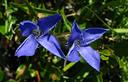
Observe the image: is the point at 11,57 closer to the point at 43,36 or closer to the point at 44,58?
the point at 44,58

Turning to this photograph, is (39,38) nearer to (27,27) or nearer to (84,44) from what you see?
(27,27)

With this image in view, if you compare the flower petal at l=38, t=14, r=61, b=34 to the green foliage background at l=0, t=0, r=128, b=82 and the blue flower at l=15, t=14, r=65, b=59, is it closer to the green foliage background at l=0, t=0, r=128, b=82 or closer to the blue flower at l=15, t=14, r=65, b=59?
the blue flower at l=15, t=14, r=65, b=59

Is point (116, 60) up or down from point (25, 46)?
down

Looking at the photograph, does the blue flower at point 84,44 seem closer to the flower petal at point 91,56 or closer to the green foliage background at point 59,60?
the flower petal at point 91,56

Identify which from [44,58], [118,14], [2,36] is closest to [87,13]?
[118,14]

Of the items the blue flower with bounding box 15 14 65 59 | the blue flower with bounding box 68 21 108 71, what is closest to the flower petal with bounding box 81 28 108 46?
the blue flower with bounding box 68 21 108 71

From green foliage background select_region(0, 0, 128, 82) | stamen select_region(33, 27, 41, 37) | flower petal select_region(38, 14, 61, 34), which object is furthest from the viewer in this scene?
green foliage background select_region(0, 0, 128, 82)

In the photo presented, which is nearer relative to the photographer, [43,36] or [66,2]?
[43,36]
